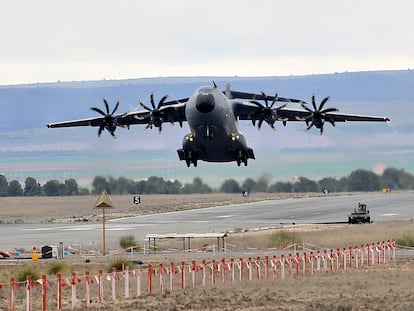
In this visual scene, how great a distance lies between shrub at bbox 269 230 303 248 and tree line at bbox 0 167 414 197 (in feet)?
114

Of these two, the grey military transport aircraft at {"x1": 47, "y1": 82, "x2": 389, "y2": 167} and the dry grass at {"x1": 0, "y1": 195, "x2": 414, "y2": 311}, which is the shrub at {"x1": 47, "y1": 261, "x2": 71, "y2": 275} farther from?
the grey military transport aircraft at {"x1": 47, "y1": 82, "x2": 389, "y2": 167}

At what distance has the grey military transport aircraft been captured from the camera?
63.4 meters

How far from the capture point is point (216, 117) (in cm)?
6319

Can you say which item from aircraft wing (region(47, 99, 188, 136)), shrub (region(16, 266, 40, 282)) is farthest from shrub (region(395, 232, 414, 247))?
aircraft wing (region(47, 99, 188, 136))

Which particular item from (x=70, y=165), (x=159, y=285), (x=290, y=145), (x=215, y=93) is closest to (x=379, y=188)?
(x=290, y=145)

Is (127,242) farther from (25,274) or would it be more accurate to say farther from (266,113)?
(266,113)

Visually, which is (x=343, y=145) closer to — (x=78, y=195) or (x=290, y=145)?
(x=290, y=145)

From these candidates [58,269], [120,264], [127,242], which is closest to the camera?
[58,269]

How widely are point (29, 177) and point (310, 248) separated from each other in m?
78.4

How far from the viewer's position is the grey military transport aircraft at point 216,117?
63.4m

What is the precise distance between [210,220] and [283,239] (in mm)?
24368

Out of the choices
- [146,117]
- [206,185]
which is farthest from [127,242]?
[206,185]

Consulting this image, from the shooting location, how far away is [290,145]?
95625 mm

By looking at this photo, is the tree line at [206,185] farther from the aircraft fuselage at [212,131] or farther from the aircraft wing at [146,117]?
the aircraft fuselage at [212,131]
